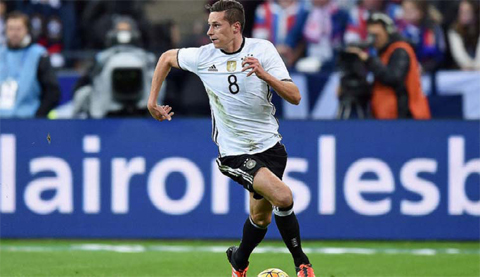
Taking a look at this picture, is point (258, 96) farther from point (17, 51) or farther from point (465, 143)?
point (17, 51)

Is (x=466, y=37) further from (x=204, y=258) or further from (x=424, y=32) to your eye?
(x=204, y=258)

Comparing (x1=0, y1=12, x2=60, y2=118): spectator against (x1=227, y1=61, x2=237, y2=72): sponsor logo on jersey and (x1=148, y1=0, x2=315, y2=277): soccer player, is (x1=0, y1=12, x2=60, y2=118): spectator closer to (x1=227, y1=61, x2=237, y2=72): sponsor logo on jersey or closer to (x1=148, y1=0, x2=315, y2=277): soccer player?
(x1=148, y1=0, x2=315, y2=277): soccer player

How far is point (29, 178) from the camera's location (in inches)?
405

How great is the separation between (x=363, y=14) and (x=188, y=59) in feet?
24.9

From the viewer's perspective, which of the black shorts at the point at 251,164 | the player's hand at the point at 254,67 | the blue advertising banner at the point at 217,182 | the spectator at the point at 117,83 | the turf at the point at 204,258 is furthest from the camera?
the spectator at the point at 117,83

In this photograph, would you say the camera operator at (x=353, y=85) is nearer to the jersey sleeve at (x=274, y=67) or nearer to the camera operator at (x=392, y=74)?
the camera operator at (x=392, y=74)

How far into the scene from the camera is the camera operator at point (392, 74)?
11.1 meters

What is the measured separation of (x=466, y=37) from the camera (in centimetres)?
1415

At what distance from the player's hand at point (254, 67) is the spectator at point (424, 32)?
784cm

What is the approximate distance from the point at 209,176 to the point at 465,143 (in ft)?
9.00

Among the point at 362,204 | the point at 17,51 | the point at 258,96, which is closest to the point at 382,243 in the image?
the point at 362,204

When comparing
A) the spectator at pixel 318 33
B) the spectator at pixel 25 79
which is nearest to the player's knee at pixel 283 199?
the spectator at pixel 25 79

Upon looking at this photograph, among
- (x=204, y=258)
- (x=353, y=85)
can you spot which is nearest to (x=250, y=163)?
(x=204, y=258)

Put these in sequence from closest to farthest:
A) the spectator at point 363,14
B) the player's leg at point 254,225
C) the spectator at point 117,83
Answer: the player's leg at point 254,225 < the spectator at point 117,83 < the spectator at point 363,14
